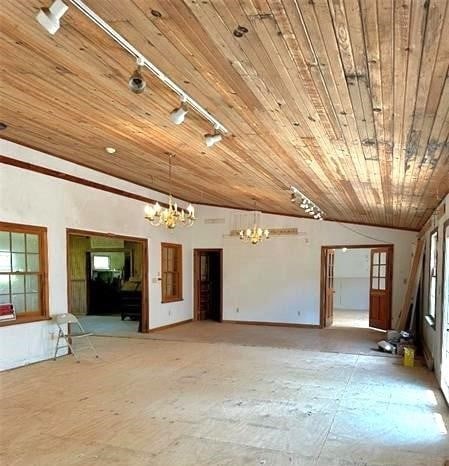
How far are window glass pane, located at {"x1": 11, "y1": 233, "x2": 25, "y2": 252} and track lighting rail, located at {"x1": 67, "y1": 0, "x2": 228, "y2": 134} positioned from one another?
3.83 metres

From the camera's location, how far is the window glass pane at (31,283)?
632cm

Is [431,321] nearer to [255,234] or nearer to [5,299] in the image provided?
[255,234]

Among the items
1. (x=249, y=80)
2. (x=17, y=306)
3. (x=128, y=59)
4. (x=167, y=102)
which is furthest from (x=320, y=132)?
(x=17, y=306)

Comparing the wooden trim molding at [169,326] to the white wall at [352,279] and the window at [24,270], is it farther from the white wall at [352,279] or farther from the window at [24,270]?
the white wall at [352,279]

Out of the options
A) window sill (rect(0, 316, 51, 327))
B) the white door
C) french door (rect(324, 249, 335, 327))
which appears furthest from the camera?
french door (rect(324, 249, 335, 327))

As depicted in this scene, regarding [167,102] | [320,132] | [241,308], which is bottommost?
[241,308]

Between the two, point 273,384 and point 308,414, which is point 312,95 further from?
point 273,384

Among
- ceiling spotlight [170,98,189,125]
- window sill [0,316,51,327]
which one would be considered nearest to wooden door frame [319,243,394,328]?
window sill [0,316,51,327]

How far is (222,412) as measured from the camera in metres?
4.23

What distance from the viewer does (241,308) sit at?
1066 centimetres

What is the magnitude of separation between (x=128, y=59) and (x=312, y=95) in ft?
3.85

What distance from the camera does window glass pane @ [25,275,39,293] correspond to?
6324 millimetres

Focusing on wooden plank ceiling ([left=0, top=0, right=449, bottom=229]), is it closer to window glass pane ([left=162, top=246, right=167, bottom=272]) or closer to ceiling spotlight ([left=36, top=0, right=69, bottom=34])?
ceiling spotlight ([left=36, top=0, right=69, bottom=34])

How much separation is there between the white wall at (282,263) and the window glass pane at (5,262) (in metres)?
5.45
